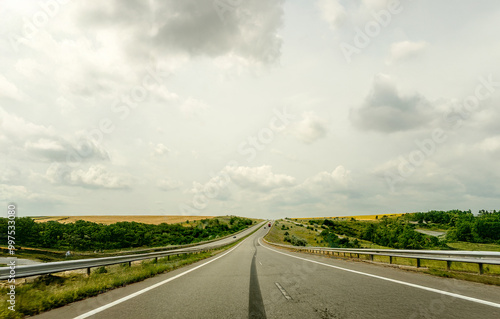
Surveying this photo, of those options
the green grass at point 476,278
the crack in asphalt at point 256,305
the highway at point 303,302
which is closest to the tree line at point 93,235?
the green grass at point 476,278

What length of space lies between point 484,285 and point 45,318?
1069 centimetres

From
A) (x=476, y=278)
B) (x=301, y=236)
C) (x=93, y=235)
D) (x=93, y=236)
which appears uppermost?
(x=476, y=278)

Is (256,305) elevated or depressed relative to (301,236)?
elevated

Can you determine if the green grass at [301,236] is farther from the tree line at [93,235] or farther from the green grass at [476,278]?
the green grass at [476,278]

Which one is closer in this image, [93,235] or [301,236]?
[93,235]

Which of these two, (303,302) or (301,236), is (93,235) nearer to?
(301,236)

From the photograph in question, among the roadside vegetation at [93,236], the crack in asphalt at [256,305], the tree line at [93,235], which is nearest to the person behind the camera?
the crack in asphalt at [256,305]

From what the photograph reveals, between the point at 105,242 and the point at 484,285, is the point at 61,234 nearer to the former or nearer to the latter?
the point at 105,242

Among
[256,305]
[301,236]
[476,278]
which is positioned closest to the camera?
[256,305]

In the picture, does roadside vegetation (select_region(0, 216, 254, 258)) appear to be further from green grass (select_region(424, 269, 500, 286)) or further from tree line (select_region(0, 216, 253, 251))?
green grass (select_region(424, 269, 500, 286))

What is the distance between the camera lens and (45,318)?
18.0 feet

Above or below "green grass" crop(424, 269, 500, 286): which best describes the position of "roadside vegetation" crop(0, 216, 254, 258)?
below

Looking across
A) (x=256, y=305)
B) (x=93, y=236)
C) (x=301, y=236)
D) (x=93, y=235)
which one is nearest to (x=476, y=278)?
(x=256, y=305)

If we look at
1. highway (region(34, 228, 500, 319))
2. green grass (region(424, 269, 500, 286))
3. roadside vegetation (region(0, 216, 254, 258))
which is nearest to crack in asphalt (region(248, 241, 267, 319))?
highway (region(34, 228, 500, 319))
